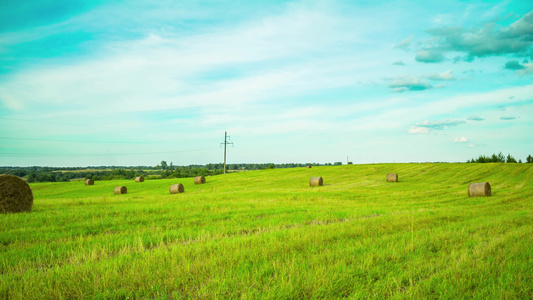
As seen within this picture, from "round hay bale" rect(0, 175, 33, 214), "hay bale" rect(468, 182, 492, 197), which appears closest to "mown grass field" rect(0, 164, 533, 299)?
"round hay bale" rect(0, 175, 33, 214)

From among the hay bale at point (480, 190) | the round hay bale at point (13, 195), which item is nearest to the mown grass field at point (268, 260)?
the round hay bale at point (13, 195)

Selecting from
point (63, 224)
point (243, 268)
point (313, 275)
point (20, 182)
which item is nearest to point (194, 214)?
point (63, 224)

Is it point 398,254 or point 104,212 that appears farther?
point 104,212

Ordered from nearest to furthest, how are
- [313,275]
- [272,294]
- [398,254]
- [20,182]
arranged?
1. [272,294]
2. [313,275]
3. [398,254]
4. [20,182]

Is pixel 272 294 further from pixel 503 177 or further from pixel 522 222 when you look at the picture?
pixel 503 177

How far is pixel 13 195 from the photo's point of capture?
13172 mm

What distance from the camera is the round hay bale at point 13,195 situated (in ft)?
42.5

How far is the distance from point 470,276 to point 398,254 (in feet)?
4.13

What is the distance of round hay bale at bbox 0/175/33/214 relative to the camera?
42.5ft

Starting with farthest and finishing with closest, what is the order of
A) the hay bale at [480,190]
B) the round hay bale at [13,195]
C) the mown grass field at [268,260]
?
the hay bale at [480,190]
the round hay bale at [13,195]
the mown grass field at [268,260]

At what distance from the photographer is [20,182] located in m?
13.5

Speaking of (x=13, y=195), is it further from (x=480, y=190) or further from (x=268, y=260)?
(x=480, y=190)

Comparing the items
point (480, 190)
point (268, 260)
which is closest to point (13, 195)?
point (268, 260)

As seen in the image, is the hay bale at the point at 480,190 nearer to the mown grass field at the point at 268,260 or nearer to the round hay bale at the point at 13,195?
the mown grass field at the point at 268,260
